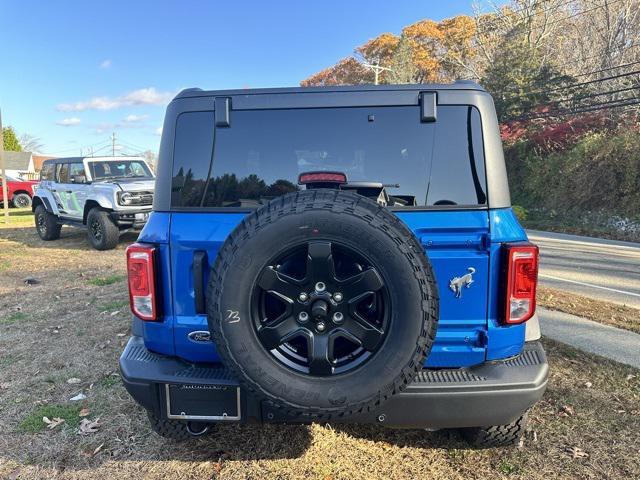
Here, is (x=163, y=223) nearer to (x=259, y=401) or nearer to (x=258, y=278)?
(x=258, y=278)

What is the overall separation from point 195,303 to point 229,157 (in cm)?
76

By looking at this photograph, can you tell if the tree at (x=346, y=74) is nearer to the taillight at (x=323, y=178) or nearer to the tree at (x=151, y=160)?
the tree at (x=151, y=160)

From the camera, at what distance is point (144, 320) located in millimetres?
2271

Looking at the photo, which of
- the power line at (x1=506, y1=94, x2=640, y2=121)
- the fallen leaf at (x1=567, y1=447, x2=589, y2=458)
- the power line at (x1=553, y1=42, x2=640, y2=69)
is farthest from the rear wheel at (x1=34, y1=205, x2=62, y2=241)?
the power line at (x1=553, y1=42, x2=640, y2=69)

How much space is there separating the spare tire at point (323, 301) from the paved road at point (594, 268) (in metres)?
5.52

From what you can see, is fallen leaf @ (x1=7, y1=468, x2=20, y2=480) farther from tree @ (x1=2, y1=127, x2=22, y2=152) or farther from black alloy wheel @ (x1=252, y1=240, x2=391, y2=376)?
tree @ (x1=2, y1=127, x2=22, y2=152)

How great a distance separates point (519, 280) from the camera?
2094 millimetres

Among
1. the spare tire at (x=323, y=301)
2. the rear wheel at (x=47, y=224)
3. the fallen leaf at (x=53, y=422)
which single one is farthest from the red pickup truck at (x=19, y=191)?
the spare tire at (x=323, y=301)

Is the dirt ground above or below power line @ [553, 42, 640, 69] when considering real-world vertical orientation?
below

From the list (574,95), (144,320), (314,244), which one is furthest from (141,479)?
(574,95)

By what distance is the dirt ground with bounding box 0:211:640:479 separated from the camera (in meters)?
2.50

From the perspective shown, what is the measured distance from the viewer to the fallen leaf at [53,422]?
301 centimetres

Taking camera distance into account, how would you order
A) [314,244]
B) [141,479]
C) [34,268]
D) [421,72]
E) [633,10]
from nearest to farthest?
[314,244]
[141,479]
[34,268]
[633,10]
[421,72]

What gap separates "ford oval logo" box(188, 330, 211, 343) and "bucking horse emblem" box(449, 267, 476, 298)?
1208 mm
